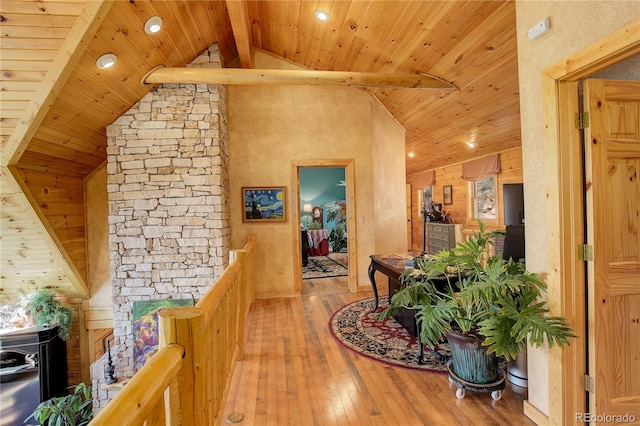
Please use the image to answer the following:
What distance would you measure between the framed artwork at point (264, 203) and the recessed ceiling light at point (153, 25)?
225 centimetres

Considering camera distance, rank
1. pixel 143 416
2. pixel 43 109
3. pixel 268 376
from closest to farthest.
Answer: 1. pixel 143 416
2. pixel 268 376
3. pixel 43 109

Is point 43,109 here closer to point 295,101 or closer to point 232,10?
point 232,10

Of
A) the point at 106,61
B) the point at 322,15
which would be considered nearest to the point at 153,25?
the point at 106,61

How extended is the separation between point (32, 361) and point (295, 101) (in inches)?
208

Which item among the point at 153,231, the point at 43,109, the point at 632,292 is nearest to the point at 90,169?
the point at 153,231

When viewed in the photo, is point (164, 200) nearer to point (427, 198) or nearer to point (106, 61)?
point (106, 61)

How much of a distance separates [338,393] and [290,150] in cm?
343

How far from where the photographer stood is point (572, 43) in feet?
5.29

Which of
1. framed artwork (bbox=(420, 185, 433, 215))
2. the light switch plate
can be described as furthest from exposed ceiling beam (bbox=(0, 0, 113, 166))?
framed artwork (bbox=(420, 185, 433, 215))

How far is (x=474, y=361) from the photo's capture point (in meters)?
2.04

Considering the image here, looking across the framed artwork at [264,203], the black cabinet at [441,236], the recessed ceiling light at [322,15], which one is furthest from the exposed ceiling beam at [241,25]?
the black cabinet at [441,236]

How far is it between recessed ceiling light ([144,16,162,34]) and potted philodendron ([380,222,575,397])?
10.6ft

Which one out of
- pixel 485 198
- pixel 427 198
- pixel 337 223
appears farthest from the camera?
pixel 337 223

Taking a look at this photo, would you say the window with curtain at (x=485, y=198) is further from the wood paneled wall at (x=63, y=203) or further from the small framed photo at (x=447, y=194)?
the wood paneled wall at (x=63, y=203)
